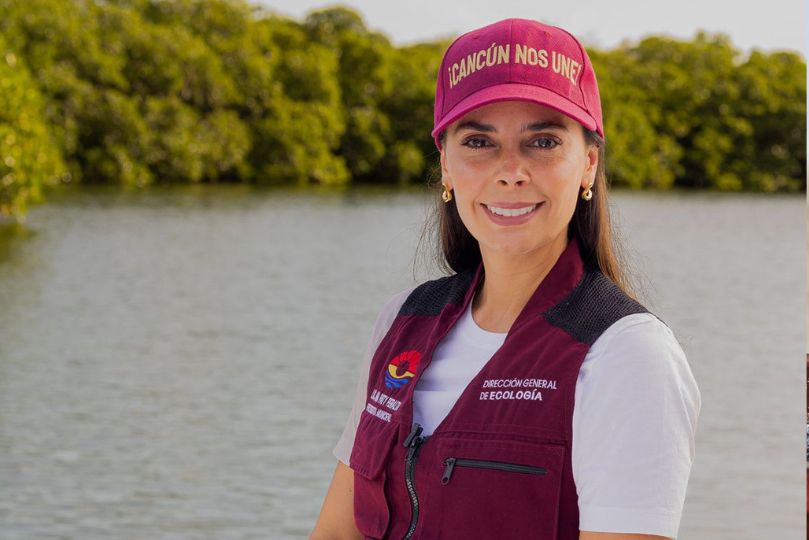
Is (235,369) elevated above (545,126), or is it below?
below

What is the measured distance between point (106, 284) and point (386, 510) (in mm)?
16822

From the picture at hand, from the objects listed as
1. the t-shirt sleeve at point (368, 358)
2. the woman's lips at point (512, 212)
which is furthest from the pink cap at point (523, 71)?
the t-shirt sleeve at point (368, 358)

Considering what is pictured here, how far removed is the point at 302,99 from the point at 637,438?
157 ft

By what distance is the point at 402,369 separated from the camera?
1771 mm

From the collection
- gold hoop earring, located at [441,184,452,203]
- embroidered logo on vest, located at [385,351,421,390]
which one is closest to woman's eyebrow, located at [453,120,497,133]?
gold hoop earring, located at [441,184,452,203]

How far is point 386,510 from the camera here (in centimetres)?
169

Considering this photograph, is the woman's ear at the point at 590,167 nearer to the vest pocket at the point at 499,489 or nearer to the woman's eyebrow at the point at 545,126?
the woman's eyebrow at the point at 545,126

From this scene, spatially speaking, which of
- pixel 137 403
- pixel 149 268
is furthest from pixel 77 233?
pixel 137 403

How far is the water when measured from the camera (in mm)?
8070

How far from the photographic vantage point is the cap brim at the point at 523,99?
161cm

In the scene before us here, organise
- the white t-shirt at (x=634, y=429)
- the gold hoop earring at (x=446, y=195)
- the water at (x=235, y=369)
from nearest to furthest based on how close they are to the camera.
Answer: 1. the white t-shirt at (x=634, y=429)
2. the gold hoop earring at (x=446, y=195)
3. the water at (x=235, y=369)

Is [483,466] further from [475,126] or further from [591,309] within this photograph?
[475,126]

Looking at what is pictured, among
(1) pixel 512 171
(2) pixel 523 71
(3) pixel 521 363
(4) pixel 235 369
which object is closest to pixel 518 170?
(1) pixel 512 171

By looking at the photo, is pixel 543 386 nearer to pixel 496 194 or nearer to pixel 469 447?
pixel 469 447
